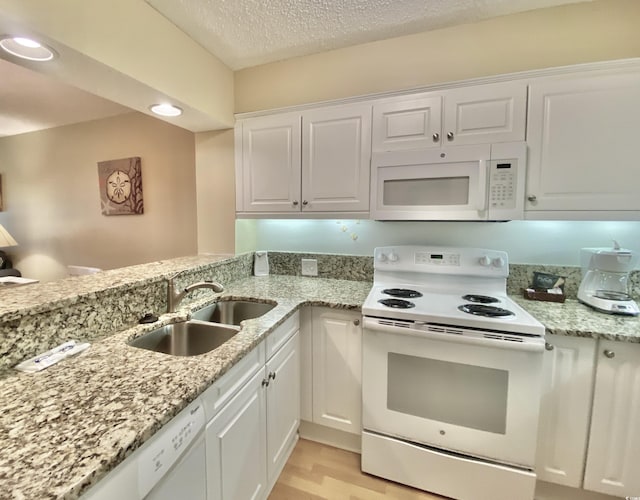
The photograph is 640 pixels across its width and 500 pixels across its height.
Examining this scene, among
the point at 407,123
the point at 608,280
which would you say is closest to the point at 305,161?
the point at 407,123

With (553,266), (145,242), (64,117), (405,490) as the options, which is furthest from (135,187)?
(553,266)

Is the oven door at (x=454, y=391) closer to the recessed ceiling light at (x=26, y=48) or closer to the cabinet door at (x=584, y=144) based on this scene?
the cabinet door at (x=584, y=144)

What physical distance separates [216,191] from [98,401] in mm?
1714

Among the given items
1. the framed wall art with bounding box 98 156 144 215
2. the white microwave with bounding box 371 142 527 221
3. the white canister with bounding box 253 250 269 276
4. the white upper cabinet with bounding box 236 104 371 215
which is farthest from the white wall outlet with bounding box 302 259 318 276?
the framed wall art with bounding box 98 156 144 215

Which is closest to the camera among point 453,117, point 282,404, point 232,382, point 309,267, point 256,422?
point 232,382

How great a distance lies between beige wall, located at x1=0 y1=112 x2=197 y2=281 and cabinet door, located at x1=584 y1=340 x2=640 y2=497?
2.95 metres

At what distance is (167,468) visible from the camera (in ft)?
2.41

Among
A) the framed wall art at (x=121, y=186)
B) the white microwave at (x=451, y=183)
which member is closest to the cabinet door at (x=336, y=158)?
the white microwave at (x=451, y=183)

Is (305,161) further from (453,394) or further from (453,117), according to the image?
(453,394)

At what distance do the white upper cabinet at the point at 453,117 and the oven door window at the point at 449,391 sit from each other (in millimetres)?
1206

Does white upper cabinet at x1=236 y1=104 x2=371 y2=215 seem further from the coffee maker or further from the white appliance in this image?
the coffee maker

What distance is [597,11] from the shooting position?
1.47m

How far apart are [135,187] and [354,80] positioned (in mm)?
2381

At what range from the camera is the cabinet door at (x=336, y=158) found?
1803 millimetres
